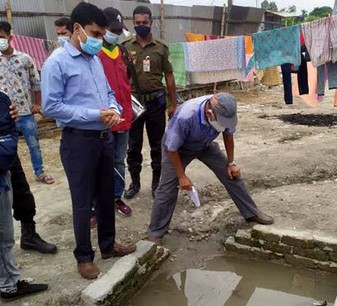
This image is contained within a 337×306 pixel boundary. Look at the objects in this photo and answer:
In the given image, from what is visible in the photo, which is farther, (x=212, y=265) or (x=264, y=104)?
(x=264, y=104)

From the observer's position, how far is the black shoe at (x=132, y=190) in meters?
4.65

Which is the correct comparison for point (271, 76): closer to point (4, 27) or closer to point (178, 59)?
point (178, 59)

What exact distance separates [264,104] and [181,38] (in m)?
2.82

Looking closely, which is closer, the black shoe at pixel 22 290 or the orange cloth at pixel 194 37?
the black shoe at pixel 22 290

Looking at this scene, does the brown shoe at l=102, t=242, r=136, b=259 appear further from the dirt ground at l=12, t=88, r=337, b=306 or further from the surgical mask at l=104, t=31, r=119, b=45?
the surgical mask at l=104, t=31, r=119, b=45

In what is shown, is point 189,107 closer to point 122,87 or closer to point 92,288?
point 122,87

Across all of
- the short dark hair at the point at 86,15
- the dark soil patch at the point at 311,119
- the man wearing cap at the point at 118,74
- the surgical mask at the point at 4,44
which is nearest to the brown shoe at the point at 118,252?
the man wearing cap at the point at 118,74

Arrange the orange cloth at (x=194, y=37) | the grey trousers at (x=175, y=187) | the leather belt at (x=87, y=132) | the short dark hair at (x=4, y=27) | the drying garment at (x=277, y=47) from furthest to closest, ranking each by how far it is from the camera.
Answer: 1. the orange cloth at (x=194, y=37)
2. the drying garment at (x=277, y=47)
3. the short dark hair at (x=4, y=27)
4. the grey trousers at (x=175, y=187)
5. the leather belt at (x=87, y=132)

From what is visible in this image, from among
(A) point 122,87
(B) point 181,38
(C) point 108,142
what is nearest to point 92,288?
(C) point 108,142

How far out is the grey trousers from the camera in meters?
3.60

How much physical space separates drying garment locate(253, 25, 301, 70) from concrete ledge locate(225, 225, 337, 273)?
3.21 meters

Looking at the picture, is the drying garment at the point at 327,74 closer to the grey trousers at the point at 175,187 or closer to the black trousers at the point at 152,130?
the black trousers at the point at 152,130

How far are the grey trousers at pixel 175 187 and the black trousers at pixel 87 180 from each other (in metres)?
0.64

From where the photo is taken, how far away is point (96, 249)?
3.52 metres
